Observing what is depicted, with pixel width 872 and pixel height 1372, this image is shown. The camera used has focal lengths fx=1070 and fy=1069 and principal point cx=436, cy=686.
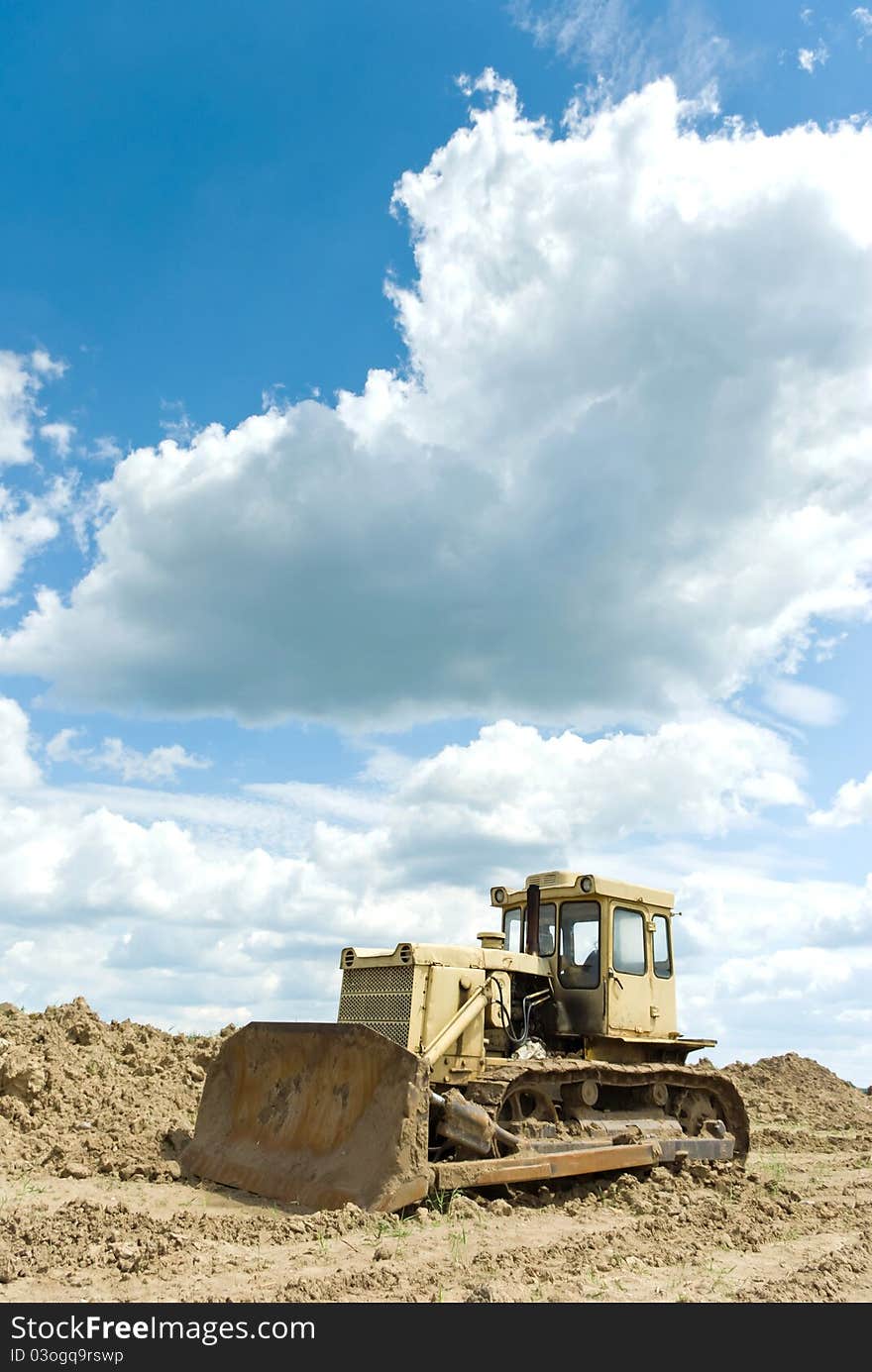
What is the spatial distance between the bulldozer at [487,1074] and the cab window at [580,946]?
0.02 meters

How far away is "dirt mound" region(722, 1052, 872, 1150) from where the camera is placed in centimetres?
1894

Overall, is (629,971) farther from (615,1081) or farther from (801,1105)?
(801,1105)

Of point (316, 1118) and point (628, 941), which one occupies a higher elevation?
point (628, 941)

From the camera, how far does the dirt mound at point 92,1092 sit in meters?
11.0

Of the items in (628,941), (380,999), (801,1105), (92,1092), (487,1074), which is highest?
(628,941)

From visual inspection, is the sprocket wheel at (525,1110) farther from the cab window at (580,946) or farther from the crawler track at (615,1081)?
the cab window at (580,946)

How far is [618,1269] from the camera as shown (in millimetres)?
7328

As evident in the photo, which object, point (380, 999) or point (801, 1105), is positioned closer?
point (380, 999)

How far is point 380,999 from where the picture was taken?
10.7m

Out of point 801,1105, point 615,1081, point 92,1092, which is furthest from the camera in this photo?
point 801,1105

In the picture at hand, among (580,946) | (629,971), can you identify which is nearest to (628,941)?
(629,971)

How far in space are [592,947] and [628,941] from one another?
1.89ft
